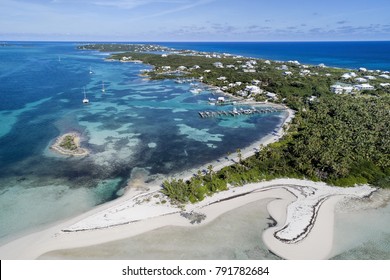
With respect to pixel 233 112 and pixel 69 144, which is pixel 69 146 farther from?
pixel 233 112

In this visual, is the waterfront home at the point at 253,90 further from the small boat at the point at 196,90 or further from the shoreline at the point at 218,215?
the shoreline at the point at 218,215

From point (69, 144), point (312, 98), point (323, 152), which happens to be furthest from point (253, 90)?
→ point (69, 144)

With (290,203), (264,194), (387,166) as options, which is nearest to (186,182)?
(264,194)

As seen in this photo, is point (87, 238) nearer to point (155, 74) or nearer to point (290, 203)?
point (290, 203)

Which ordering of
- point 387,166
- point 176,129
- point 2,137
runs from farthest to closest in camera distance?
point 176,129 → point 2,137 → point 387,166

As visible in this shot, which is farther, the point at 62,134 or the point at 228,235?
the point at 62,134

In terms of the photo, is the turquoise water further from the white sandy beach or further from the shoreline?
the shoreline
